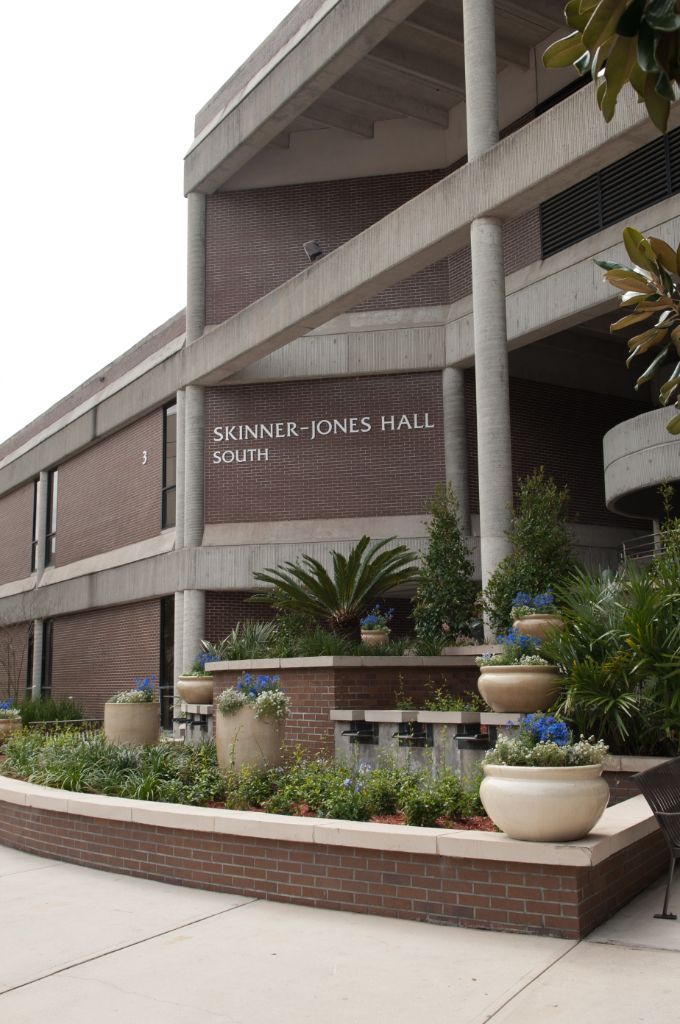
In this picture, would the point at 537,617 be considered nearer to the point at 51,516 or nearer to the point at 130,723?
the point at 130,723

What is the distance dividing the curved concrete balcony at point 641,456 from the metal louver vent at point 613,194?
4.68 m

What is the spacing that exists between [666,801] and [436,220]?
12222mm

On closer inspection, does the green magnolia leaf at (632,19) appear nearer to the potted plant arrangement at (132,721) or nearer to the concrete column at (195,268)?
the potted plant arrangement at (132,721)

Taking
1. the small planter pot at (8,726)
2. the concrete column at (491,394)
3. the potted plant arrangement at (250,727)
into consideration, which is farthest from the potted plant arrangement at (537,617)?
the small planter pot at (8,726)

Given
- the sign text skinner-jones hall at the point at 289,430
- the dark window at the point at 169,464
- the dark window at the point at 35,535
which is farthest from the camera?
the dark window at the point at 35,535

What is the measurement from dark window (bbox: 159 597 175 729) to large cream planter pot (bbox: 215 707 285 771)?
1322 cm

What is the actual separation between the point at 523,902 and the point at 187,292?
19.7 m

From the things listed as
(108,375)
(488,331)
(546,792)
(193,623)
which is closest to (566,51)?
(546,792)

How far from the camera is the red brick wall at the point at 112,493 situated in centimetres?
2417

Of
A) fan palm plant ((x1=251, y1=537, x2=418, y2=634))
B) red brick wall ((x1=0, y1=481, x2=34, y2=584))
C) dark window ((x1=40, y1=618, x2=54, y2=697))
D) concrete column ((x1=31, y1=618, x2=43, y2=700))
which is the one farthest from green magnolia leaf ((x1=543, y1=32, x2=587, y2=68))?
red brick wall ((x1=0, y1=481, x2=34, y2=584))

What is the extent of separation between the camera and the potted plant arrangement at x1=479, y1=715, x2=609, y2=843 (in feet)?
19.1

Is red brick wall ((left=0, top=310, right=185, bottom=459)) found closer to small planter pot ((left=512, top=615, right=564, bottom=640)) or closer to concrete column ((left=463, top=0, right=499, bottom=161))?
concrete column ((left=463, top=0, right=499, bottom=161))

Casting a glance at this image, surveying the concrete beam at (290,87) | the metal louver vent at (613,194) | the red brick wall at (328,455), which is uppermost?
the concrete beam at (290,87)

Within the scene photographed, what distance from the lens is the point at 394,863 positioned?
20.5ft
